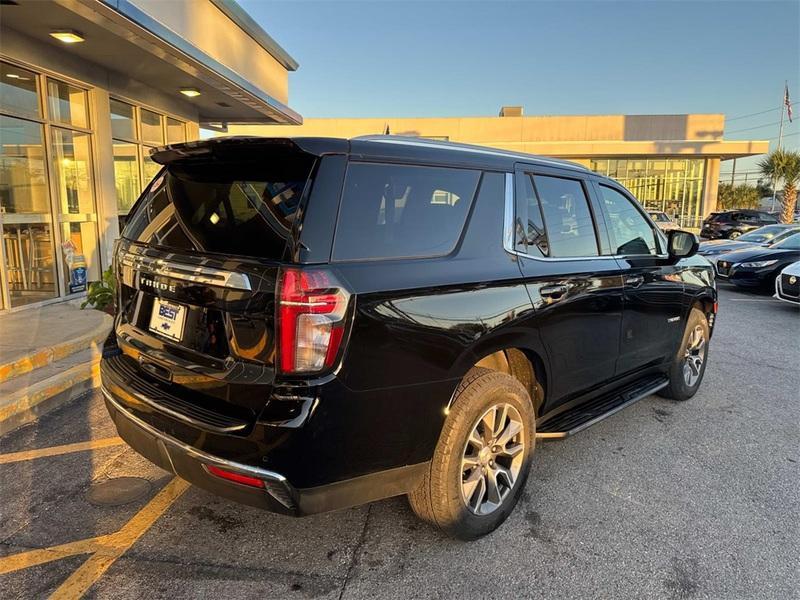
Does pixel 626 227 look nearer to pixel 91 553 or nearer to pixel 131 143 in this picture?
pixel 91 553

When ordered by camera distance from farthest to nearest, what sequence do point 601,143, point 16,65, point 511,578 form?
point 601,143, point 16,65, point 511,578

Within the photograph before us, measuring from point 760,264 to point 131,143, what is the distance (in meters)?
12.2

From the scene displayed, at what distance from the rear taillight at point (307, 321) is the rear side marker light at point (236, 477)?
45 cm

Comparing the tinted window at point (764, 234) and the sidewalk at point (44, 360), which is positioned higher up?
the tinted window at point (764, 234)

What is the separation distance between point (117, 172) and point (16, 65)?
7.97ft

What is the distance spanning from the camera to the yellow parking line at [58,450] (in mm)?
3635

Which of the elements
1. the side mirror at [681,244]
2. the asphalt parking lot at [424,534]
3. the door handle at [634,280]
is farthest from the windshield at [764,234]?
the door handle at [634,280]

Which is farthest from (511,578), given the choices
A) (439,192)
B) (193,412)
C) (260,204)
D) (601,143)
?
(601,143)

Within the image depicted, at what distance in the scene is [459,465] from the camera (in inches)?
103

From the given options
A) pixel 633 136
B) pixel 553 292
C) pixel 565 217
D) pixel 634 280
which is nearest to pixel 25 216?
pixel 565 217

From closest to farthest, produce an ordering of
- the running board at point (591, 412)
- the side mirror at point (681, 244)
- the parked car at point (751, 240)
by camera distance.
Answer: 1. the running board at point (591, 412)
2. the side mirror at point (681, 244)
3. the parked car at point (751, 240)

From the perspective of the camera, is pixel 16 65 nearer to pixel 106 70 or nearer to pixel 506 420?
pixel 106 70

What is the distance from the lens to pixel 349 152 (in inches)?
91.7

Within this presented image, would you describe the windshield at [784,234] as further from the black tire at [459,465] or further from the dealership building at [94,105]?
the black tire at [459,465]
